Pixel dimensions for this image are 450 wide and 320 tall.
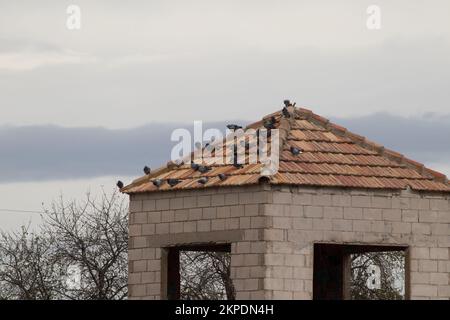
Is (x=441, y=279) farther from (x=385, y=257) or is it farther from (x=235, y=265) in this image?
(x=385, y=257)

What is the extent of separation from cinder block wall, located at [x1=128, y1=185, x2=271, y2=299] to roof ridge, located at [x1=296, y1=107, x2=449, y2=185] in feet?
8.88

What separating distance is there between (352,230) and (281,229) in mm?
1263

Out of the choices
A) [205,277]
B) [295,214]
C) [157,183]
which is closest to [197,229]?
[157,183]

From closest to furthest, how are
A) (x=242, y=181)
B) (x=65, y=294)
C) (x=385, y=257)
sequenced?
(x=242, y=181) < (x=65, y=294) < (x=385, y=257)

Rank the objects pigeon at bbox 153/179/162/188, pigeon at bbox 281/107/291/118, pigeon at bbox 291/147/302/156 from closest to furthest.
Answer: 1. pigeon at bbox 291/147/302/156
2. pigeon at bbox 153/179/162/188
3. pigeon at bbox 281/107/291/118

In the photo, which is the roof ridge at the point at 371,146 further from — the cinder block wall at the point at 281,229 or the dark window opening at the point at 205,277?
the dark window opening at the point at 205,277

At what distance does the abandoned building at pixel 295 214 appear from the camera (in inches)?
1046

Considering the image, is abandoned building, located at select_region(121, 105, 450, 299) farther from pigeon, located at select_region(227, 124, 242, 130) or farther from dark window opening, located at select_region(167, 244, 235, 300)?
dark window opening, located at select_region(167, 244, 235, 300)

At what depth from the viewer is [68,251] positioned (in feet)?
155

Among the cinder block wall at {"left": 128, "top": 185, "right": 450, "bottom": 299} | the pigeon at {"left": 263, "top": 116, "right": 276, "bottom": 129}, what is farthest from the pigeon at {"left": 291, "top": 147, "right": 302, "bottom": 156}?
the cinder block wall at {"left": 128, "top": 185, "right": 450, "bottom": 299}

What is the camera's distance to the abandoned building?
26578 mm
